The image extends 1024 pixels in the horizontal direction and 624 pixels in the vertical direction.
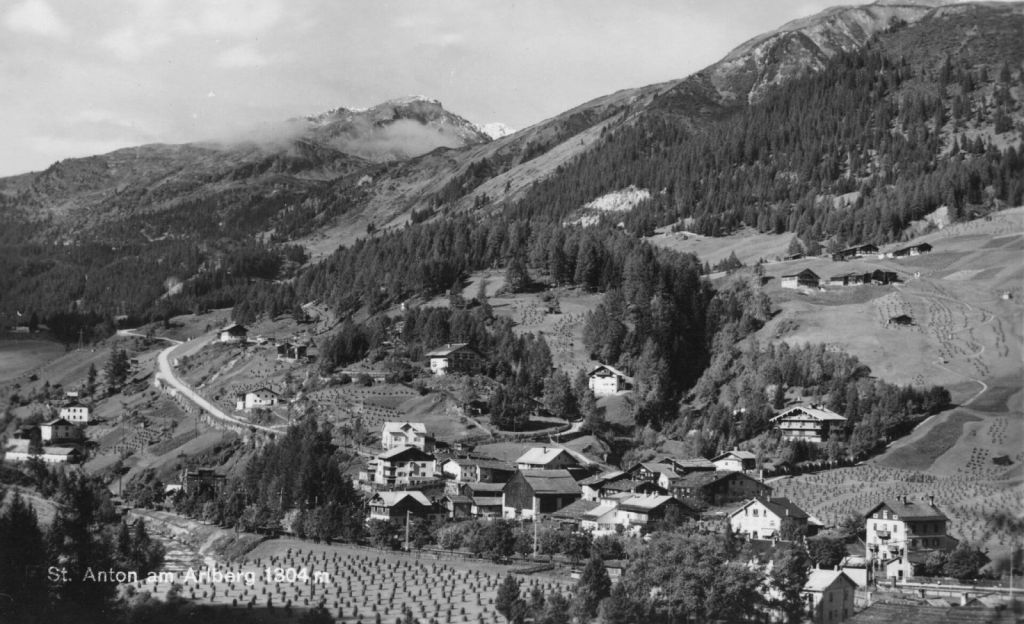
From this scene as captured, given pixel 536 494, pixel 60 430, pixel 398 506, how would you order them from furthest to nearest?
1. pixel 60 430
2. pixel 536 494
3. pixel 398 506

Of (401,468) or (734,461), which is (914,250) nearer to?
(734,461)

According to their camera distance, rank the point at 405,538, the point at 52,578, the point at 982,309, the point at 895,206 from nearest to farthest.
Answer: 1. the point at 52,578
2. the point at 405,538
3. the point at 982,309
4. the point at 895,206

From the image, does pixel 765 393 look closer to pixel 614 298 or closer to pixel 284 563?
pixel 614 298

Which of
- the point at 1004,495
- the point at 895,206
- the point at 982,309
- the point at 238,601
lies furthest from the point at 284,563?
the point at 895,206

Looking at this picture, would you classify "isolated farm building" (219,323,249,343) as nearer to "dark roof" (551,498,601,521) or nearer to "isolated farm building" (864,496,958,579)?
"dark roof" (551,498,601,521)

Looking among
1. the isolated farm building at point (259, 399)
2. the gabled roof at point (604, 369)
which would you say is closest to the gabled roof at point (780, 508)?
the gabled roof at point (604, 369)

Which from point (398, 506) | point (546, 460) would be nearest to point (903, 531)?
point (546, 460)
